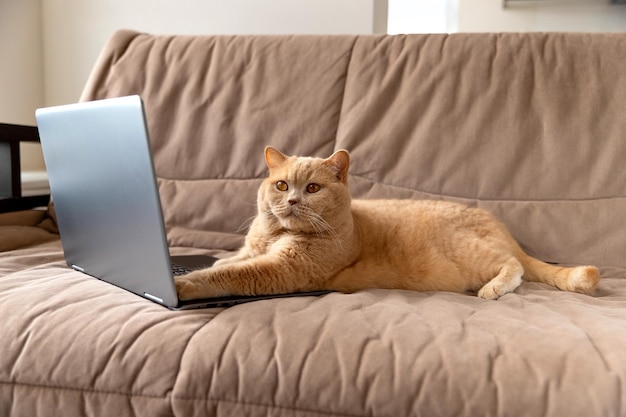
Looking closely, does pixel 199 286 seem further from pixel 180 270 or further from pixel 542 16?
pixel 542 16

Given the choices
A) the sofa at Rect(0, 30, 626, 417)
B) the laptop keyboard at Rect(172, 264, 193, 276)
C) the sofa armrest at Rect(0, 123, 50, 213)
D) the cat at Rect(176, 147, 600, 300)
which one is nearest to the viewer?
the sofa at Rect(0, 30, 626, 417)

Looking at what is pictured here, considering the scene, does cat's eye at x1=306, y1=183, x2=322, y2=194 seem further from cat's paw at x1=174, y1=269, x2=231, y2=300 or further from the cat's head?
cat's paw at x1=174, y1=269, x2=231, y2=300

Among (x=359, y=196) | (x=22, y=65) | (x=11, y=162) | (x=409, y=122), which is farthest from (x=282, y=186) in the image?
(x=22, y=65)

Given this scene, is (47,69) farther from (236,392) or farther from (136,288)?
(236,392)

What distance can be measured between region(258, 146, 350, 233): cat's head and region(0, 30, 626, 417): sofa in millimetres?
194

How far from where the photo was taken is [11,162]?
197 centimetres

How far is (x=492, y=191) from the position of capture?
6.03 ft

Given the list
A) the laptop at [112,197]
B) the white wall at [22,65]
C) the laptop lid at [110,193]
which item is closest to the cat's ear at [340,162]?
the laptop at [112,197]

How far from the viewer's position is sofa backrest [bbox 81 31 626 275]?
179cm

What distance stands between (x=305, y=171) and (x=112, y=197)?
1.49ft

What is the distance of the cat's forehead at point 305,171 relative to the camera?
4.82ft

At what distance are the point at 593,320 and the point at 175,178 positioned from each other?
1.37 m

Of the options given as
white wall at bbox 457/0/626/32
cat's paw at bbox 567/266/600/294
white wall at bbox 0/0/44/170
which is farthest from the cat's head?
white wall at bbox 457/0/626/32

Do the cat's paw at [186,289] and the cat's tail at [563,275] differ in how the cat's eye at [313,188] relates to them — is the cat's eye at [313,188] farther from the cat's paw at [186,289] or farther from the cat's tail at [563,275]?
the cat's tail at [563,275]
